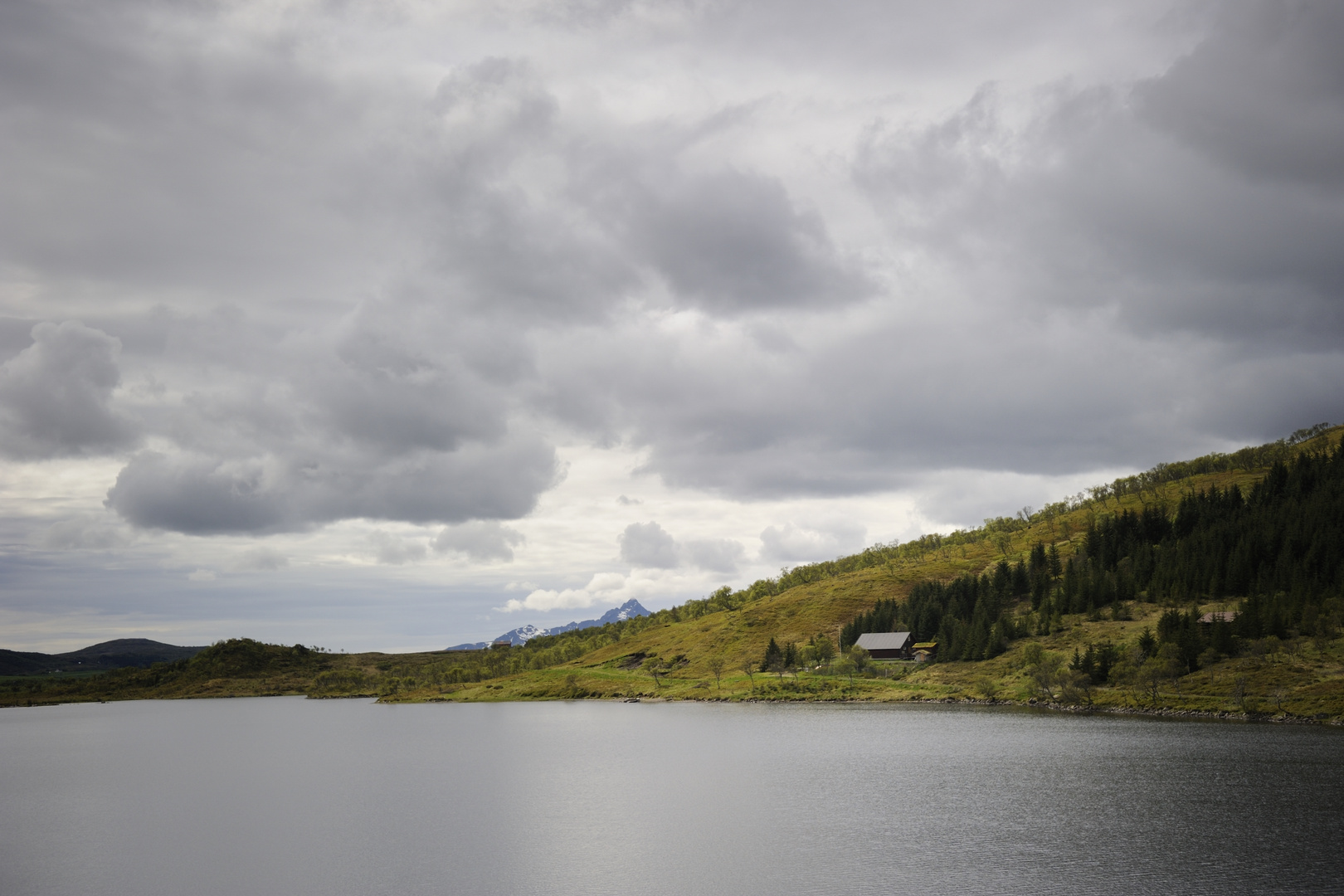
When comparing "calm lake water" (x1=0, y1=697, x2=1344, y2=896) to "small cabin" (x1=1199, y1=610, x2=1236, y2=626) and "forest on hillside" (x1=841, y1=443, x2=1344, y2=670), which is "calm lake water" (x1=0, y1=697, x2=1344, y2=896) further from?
"small cabin" (x1=1199, y1=610, x2=1236, y2=626)

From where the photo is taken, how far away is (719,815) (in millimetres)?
60688

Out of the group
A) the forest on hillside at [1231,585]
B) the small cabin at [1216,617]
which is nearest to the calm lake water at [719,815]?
the forest on hillside at [1231,585]

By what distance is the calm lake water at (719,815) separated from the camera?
146 ft

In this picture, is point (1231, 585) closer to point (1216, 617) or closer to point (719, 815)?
point (1216, 617)

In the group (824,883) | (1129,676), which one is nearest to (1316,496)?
(1129,676)

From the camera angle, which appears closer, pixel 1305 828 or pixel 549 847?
pixel 1305 828

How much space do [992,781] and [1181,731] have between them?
43.8 meters

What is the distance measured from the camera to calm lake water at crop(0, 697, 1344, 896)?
44.5 m

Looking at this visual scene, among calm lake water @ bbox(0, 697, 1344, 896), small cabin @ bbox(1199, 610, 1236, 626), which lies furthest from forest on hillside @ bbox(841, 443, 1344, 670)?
calm lake water @ bbox(0, 697, 1344, 896)

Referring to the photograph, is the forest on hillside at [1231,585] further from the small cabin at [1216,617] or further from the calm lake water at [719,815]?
the calm lake water at [719,815]

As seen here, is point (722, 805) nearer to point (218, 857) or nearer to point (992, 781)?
point (992, 781)

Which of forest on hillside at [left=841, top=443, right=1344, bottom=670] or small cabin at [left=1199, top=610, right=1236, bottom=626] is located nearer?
forest on hillside at [left=841, top=443, right=1344, bottom=670]

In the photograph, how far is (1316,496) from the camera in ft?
594

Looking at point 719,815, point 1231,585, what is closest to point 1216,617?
point 1231,585
